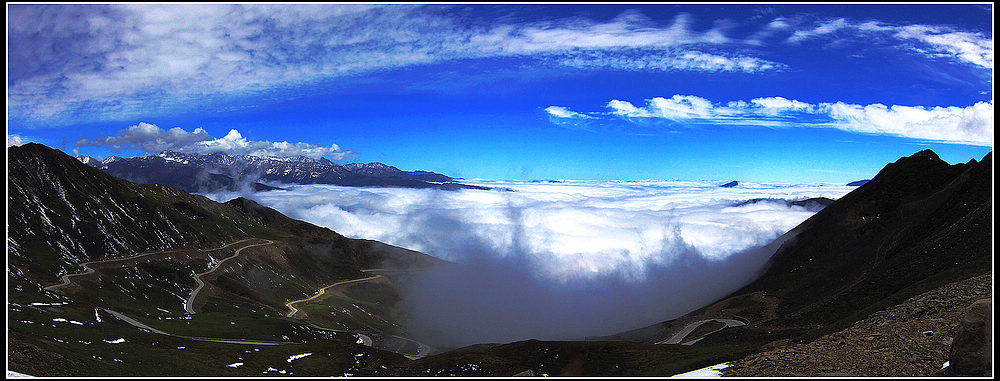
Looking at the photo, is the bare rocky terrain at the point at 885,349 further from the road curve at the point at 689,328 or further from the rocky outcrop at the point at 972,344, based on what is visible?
the road curve at the point at 689,328

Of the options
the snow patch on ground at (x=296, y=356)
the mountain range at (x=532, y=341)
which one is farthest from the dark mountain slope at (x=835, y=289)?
the snow patch on ground at (x=296, y=356)

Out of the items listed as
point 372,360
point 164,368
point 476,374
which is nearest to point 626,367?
point 476,374

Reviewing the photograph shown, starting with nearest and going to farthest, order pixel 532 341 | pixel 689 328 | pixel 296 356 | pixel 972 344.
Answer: pixel 972 344 → pixel 296 356 → pixel 532 341 → pixel 689 328

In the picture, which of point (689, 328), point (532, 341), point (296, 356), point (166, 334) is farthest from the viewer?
point (689, 328)

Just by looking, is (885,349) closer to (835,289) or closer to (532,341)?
(532,341)

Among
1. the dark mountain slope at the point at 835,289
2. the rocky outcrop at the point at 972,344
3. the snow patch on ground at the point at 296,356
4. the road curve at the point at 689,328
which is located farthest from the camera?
the road curve at the point at 689,328

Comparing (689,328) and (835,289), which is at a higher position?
(835,289)

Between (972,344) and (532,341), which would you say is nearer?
(972,344)

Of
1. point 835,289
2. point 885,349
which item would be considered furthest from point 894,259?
point 885,349

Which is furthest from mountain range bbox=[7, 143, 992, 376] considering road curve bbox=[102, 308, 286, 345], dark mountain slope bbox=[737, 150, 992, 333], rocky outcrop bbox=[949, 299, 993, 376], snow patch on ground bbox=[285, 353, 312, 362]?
rocky outcrop bbox=[949, 299, 993, 376]
